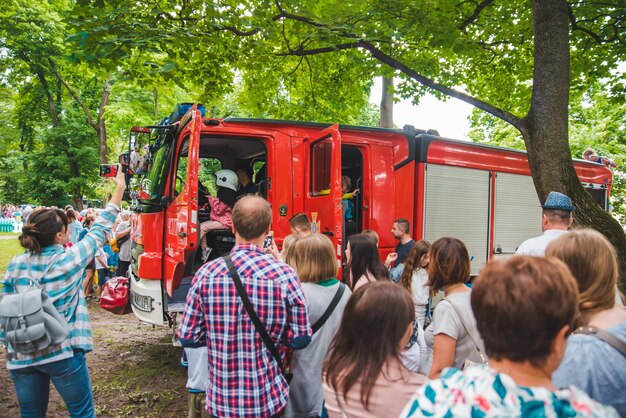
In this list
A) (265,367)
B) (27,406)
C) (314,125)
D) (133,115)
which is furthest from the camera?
(133,115)

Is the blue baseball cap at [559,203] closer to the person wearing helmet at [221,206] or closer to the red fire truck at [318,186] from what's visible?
the red fire truck at [318,186]

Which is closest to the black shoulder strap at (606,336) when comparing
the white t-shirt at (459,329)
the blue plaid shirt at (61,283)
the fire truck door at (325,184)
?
the white t-shirt at (459,329)

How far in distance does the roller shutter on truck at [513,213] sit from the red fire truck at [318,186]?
0.06ft

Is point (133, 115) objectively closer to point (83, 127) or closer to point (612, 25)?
point (83, 127)

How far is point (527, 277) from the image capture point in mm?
1245

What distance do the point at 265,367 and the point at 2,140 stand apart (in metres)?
30.5

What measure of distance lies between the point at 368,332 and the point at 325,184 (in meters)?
3.72

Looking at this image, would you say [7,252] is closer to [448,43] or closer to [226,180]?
[226,180]

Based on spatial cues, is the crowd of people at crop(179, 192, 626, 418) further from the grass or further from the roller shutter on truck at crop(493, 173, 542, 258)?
the grass

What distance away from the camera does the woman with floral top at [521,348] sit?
3.93ft

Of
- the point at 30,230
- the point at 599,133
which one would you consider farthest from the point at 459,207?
the point at 599,133

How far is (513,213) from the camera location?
7641 millimetres

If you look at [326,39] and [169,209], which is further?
[326,39]

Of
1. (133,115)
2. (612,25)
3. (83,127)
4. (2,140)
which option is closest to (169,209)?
(612,25)
